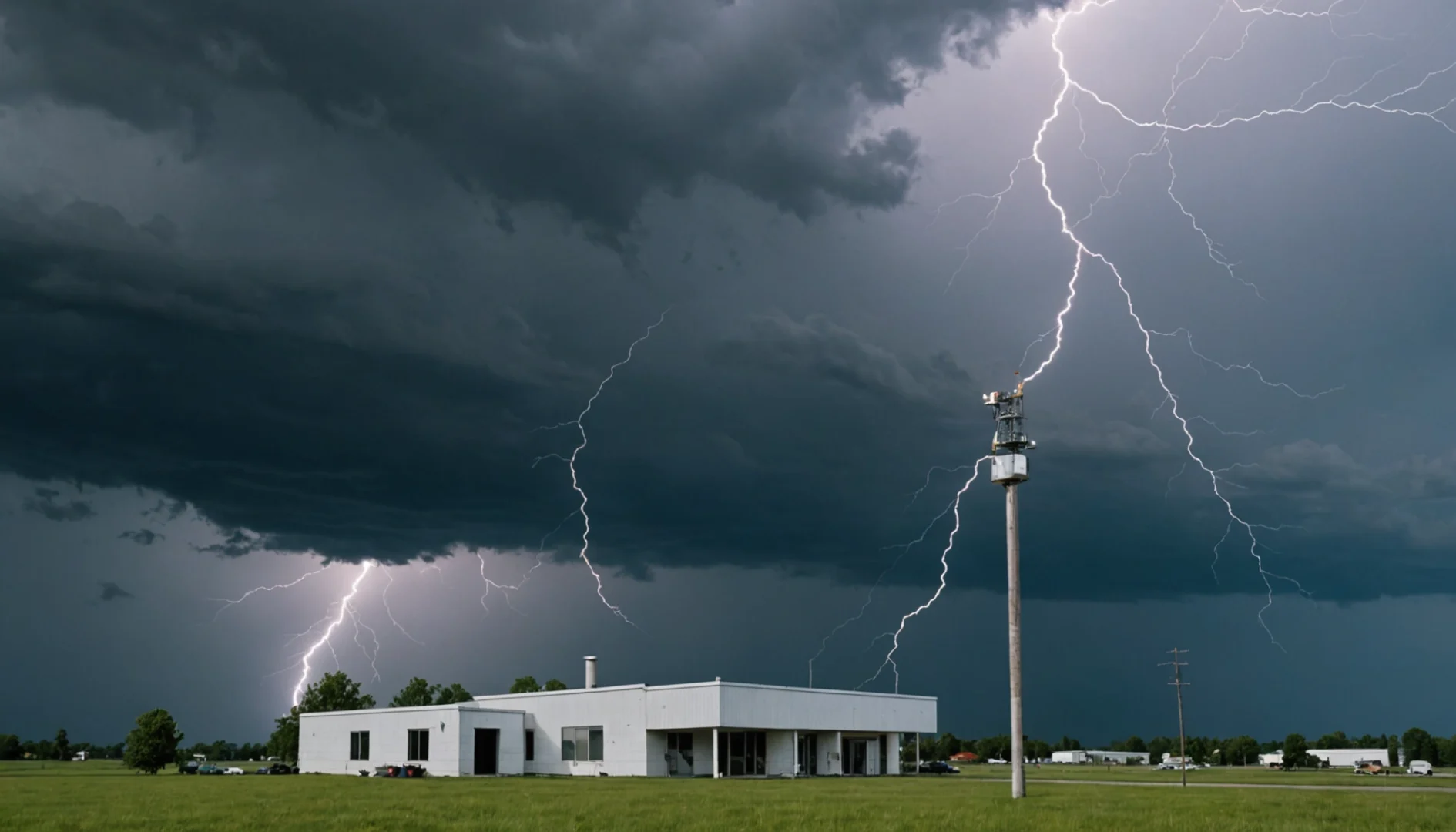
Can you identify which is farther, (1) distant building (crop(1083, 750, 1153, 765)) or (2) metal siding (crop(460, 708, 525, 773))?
(1) distant building (crop(1083, 750, 1153, 765))

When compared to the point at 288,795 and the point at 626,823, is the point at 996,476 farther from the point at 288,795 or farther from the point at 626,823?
the point at 288,795

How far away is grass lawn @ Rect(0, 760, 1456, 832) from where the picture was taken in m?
24.5

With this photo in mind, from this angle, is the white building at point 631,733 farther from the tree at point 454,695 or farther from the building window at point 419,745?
the tree at point 454,695

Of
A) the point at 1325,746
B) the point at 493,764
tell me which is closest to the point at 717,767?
the point at 493,764

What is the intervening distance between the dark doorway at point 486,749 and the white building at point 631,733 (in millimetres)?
48

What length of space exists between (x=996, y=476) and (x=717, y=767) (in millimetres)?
26121

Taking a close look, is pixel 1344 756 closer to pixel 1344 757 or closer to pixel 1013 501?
pixel 1344 757

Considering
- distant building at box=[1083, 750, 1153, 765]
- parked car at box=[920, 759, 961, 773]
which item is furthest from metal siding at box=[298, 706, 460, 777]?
distant building at box=[1083, 750, 1153, 765]

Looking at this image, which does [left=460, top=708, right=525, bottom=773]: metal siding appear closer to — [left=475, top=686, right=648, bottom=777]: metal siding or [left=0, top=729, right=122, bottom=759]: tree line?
[left=475, top=686, right=648, bottom=777]: metal siding

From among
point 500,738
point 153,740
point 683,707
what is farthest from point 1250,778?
point 153,740

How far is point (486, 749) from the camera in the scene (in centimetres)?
6438

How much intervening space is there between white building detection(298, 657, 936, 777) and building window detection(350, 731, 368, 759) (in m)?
0.06

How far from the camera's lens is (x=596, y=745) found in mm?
63594

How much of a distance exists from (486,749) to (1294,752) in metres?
111
